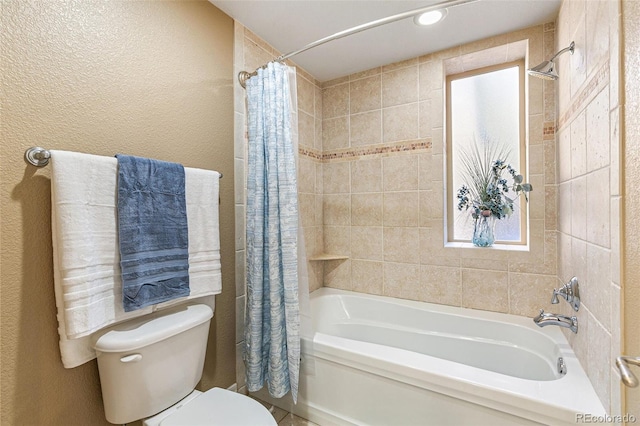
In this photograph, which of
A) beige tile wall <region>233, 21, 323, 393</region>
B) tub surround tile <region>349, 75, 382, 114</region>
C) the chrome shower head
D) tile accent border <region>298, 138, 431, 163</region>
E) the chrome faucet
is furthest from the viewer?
tub surround tile <region>349, 75, 382, 114</region>

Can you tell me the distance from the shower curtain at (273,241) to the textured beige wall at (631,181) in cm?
129

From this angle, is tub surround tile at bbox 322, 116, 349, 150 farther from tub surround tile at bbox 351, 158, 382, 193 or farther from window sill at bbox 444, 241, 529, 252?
window sill at bbox 444, 241, 529, 252

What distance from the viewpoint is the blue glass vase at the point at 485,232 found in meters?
2.01

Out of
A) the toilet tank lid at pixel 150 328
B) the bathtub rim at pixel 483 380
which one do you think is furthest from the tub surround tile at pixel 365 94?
the toilet tank lid at pixel 150 328

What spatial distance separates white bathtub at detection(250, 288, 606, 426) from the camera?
1.18m

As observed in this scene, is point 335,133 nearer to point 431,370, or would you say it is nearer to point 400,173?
point 400,173

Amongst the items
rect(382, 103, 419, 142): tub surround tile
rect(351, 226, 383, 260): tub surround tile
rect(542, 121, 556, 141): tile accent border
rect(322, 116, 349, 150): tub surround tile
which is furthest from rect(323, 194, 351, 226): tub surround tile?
rect(542, 121, 556, 141): tile accent border

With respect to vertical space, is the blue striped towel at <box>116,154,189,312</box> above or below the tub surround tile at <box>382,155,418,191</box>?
below

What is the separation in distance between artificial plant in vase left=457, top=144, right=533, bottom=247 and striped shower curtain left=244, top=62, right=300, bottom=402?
135cm

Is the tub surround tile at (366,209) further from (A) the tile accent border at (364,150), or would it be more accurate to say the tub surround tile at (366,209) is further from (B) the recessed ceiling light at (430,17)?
(B) the recessed ceiling light at (430,17)

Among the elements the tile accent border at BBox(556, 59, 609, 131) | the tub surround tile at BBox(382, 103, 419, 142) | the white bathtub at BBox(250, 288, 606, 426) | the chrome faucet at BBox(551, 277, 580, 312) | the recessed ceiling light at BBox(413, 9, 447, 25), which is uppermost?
the recessed ceiling light at BBox(413, 9, 447, 25)

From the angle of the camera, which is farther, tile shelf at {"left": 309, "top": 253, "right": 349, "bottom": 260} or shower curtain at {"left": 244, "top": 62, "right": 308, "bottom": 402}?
tile shelf at {"left": 309, "top": 253, "right": 349, "bottom": 260}

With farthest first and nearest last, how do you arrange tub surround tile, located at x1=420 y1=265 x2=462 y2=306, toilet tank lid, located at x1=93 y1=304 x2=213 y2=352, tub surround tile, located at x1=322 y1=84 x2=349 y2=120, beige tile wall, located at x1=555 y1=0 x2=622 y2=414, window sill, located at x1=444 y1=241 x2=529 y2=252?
tub surround tile, located at x1=322 y1=84 x2=349 y2=120, tub surround tile, located at x1=420 y1=265 x2=462 y2=306, window sill, located at x1=444 y1=241 x2=529 y2=252, toilet tank lid, located at x1=93 y1=304 x2=213 y2=352, beige tile wall, located at x1=555 y1=0 x2=622 y2=414

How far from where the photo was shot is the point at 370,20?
1768 millimetres
